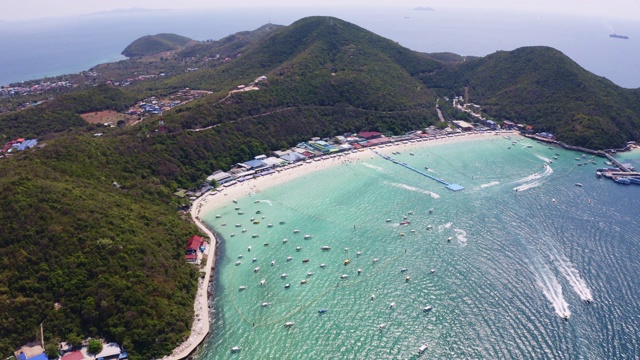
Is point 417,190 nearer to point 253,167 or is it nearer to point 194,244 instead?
point 253,167

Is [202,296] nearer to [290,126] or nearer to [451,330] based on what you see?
[451,330]

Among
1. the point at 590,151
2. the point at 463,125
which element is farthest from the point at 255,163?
the point at 590,151

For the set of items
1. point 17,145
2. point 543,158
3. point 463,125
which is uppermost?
point 463,125


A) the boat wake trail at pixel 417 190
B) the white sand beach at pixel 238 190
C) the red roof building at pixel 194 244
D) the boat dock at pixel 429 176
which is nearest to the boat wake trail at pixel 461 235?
the boat wake trail at pixel 417 190

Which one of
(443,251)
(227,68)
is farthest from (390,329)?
(227,68)

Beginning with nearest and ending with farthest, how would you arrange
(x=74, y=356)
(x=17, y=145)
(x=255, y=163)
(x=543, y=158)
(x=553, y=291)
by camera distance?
(x=74, y=356), (x=553, y=291), (x=255, y=163), (x=17, y=145), (x=543, y=158)

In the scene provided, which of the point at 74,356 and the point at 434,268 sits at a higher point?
the point at 434,268

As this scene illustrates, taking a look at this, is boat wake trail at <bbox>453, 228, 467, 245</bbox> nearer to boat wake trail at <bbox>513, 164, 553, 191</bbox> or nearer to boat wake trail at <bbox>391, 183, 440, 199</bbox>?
boat wake trail at <bbox>391, 183, 440, 199</bbox>
